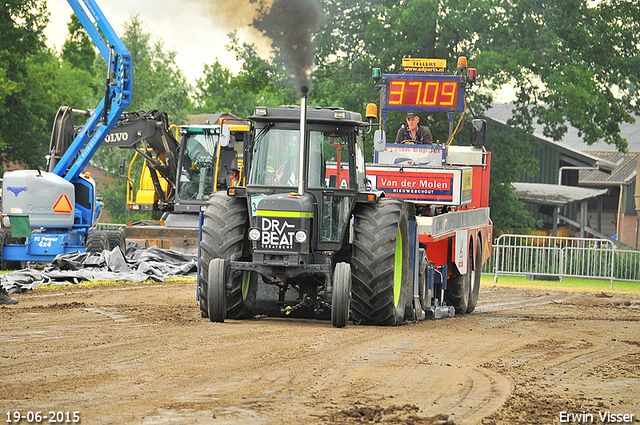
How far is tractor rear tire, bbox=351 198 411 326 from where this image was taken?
10.3 m

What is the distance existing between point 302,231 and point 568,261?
16408 millimetres

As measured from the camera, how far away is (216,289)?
10.2 m

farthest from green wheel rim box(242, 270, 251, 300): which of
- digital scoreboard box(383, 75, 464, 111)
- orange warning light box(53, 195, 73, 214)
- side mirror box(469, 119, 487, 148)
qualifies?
orange warning light box(53, 195, 73, 214)

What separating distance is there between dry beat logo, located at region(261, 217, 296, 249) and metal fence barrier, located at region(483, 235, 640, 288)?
1549 centimetres

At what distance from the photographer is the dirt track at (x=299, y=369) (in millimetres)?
5828

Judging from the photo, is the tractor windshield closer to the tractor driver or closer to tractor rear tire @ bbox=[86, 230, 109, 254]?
the tractor driver

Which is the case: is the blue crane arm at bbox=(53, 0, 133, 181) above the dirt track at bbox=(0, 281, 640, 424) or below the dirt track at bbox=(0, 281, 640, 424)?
above

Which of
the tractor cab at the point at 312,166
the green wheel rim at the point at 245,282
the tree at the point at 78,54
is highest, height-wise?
the tree at the point at 78,54

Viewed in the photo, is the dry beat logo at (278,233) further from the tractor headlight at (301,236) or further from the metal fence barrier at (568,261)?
the metal fence barrier at (568,261)

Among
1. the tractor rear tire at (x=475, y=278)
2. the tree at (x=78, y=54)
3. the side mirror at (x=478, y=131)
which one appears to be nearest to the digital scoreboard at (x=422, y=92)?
the side mirror at (x=478, y=131)

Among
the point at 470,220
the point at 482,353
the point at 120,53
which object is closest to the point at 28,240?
the point at 120,53


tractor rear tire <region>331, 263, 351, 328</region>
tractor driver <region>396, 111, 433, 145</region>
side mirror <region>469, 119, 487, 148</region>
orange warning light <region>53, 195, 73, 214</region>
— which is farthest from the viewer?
orange warning light <region>53, 195, 73, 214</region>

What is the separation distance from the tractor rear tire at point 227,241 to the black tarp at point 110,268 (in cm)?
533
